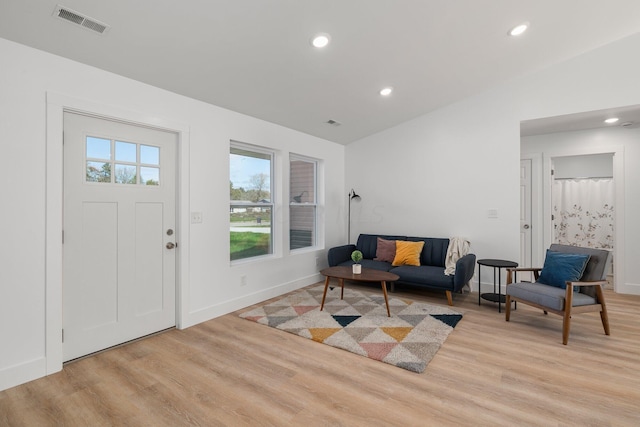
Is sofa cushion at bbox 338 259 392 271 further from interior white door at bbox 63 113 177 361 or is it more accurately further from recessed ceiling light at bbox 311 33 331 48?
recessed ceiling light at bbox 311 33 331 48

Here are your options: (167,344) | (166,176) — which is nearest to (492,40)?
(166,176)

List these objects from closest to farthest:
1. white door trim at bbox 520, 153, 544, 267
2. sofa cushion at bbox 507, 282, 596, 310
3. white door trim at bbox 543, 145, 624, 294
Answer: sofa cushion at bbox 507, 282, 596, 310, white door trim at bbox 543, 145, 624, 294, white door trim at bbox 520, 153, 544, 267

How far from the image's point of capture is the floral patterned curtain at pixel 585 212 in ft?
18.6

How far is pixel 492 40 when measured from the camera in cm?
325

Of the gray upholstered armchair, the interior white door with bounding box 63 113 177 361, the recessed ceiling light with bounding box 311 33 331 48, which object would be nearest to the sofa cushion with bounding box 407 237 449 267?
the gray upholstered armchair

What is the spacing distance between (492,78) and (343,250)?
10.5ft

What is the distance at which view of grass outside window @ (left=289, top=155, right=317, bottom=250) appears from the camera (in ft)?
16.2

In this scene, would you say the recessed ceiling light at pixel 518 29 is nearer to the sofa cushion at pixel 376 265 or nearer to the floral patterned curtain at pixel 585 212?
the sofa cushion at pixel 376 265

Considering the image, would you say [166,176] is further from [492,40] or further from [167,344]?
[492,40]

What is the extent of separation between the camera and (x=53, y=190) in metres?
2.38

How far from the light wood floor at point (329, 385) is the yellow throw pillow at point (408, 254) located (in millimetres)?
1613

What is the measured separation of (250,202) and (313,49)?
2.06 metres

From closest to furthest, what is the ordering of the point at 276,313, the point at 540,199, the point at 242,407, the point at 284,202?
the point at 242,407, the point at 276,313, the point at 284,202, the point at 540,199

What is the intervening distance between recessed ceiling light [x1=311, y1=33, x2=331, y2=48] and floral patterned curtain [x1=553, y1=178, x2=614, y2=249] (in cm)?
546
